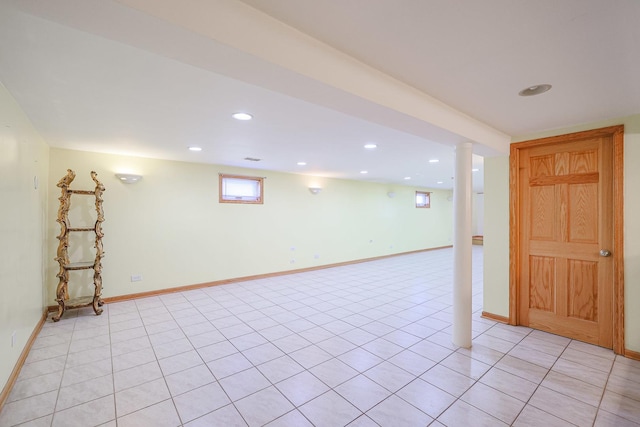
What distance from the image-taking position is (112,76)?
189 cm

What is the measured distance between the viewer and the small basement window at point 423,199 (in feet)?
32.1

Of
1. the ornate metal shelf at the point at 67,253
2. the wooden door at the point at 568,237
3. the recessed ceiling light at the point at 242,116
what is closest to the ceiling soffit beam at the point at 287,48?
the recessed ceiling light at the point at 242,116

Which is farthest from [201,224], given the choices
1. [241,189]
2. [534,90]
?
[534,90]

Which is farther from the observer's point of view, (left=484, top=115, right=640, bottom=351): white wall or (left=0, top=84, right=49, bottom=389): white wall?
(left=484, top=115, right=640, bottom=351): white wall

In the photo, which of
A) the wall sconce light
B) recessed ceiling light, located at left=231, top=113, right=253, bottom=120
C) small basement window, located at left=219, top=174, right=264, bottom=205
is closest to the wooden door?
recessed ceiling light, located at left=231, top=113, right=253, bottom=120

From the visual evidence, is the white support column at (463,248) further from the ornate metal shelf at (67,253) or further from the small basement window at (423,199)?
the small basement window at (423,199)

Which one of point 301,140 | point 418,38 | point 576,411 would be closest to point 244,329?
point 301,140

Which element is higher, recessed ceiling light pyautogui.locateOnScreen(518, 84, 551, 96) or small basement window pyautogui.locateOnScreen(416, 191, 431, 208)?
recessed ceiling light pyautogui.locateOnScreen(518, 84, 551, 96)

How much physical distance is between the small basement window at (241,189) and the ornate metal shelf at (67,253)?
197 centimetres

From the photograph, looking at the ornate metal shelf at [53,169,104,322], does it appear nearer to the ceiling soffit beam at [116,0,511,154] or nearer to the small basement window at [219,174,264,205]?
the small basement window at [219,174,264,205]

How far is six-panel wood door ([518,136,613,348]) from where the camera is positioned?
2.81 metres

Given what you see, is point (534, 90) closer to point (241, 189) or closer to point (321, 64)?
point (321, 64)

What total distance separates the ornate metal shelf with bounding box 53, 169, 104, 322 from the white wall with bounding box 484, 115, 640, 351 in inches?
213

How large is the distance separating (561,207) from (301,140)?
10.3ft
